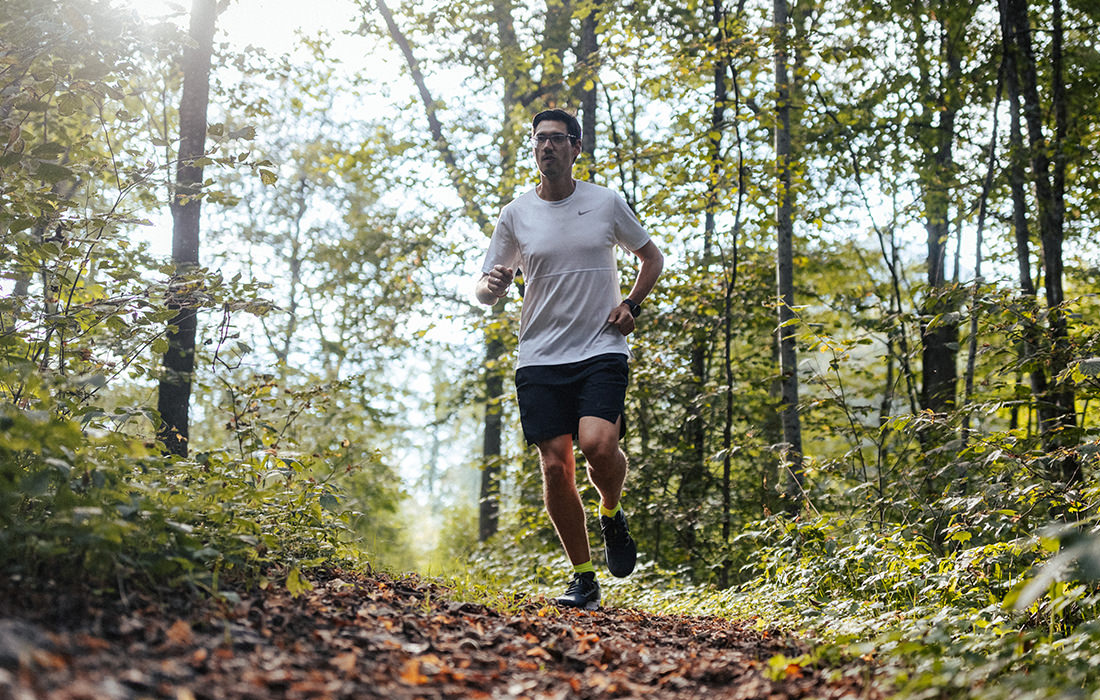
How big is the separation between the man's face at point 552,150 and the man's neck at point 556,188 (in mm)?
40

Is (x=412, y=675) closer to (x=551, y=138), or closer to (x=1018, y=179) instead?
(x=551, y=138)

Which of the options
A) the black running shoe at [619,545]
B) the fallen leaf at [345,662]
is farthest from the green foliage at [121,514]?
the black running shoe at [619,545]

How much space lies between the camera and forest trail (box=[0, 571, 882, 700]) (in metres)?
1.78

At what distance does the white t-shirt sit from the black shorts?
0.05 m

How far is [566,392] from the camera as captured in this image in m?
4.21

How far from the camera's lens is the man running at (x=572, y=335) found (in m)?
4.11

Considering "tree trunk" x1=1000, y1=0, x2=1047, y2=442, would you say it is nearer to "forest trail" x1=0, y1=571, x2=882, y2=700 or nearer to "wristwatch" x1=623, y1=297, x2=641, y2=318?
"wristwatch" x1=623, y1=297, x2=641, y2=318

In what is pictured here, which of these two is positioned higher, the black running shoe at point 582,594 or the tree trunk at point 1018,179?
the tree trunk at point 1018,179

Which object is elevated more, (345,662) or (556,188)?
(556,188)

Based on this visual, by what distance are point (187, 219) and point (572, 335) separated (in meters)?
3.07

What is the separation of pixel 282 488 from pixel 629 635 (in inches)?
65.6

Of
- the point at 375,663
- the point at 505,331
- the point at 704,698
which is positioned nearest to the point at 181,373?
the point at 375,663

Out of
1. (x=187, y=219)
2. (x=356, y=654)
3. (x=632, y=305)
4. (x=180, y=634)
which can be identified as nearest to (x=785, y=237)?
(x=632, y=305)

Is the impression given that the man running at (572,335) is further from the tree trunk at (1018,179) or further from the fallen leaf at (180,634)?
the tree trunk at (1018,179)
